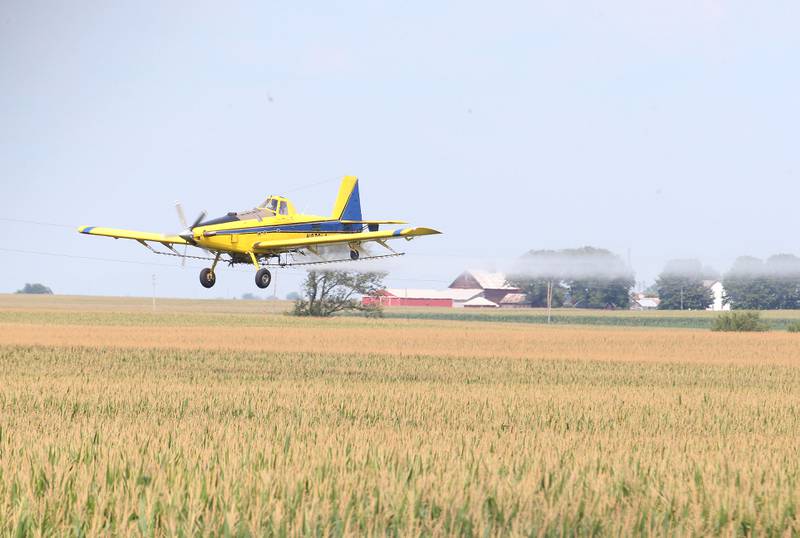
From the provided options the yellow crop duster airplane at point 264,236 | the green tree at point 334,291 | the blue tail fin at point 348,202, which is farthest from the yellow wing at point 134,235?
the green tree at point 334,291

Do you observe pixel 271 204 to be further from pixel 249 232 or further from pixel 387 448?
pixel 387 448

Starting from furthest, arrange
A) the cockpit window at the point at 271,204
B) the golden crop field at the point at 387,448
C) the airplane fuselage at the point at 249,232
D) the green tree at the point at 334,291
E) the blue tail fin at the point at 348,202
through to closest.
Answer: the green tree at the point at 334,291, the blue tail fin at the point at 348,202, the cockpit window at the point at 271,204, the airplane fuselage at the point at 249,232, the golden crop field at the point at 387,448

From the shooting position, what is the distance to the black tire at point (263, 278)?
120 feet

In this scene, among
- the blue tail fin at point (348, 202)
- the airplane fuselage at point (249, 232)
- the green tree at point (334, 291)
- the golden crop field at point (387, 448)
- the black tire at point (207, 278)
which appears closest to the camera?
the golden crop field at point (387, 448)

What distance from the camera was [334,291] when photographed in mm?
110062

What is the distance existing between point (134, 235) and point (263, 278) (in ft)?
21.5

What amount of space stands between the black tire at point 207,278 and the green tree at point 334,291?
68881 millimetres

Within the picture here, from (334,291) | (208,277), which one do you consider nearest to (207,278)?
(208,277)

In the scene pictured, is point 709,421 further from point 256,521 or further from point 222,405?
point 256,521

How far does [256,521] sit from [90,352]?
130 ft

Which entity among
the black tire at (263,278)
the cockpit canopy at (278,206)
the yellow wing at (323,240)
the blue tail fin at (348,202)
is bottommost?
the black tire at (263,278)

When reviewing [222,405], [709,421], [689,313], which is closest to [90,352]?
[222,405]

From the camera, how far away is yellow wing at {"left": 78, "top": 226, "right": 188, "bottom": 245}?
39750 mm

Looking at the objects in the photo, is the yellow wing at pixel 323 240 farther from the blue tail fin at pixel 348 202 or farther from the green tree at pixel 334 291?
the green tree at pixel 334 291
